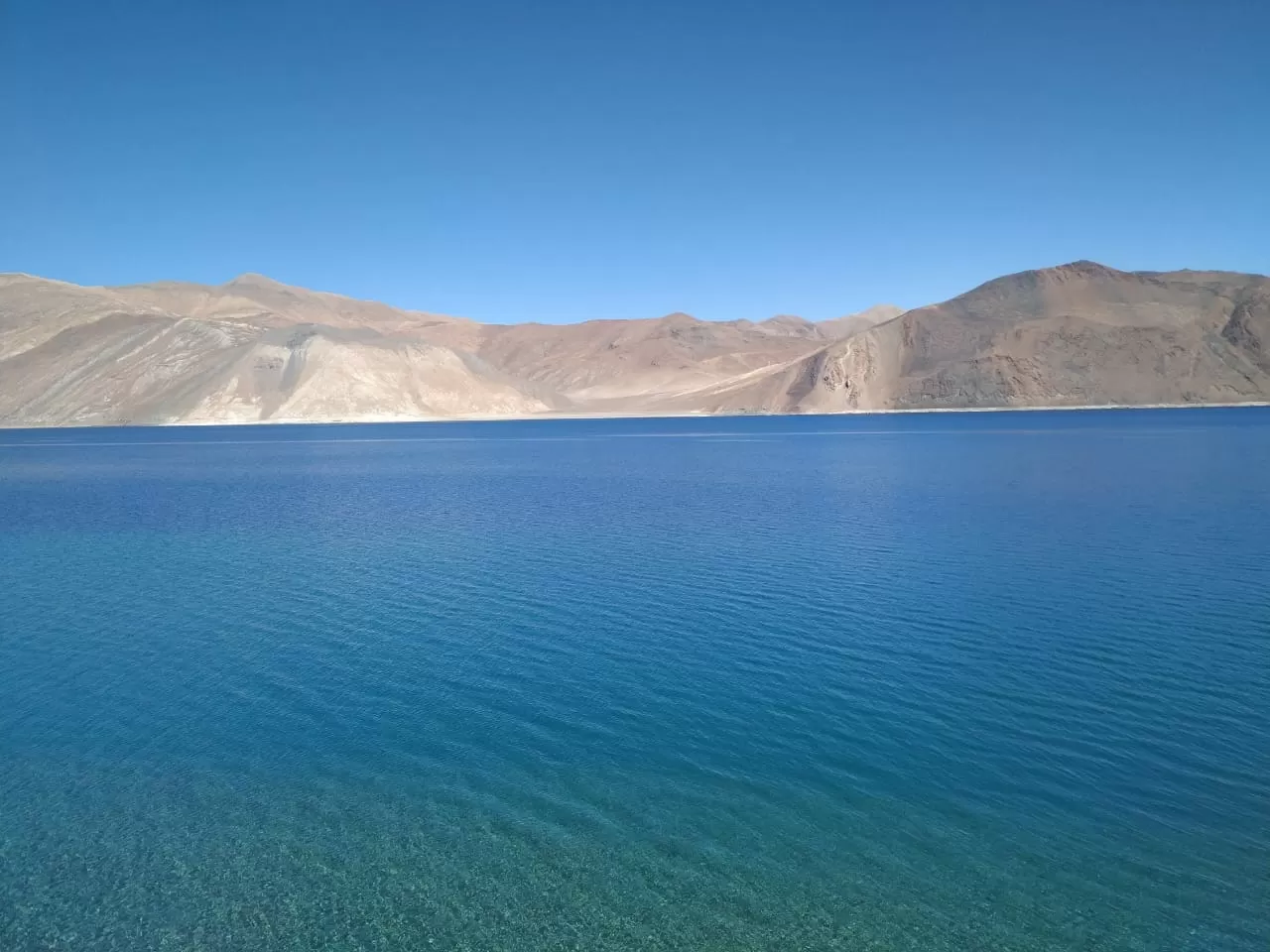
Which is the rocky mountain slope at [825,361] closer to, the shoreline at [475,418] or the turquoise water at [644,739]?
the shoreline at [475,418]

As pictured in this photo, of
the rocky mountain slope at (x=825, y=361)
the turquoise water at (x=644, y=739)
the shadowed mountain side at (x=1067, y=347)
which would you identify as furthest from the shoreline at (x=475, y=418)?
the turquoise water at (x=644, y=739)

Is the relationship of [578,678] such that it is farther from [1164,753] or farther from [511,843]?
[1164,753]

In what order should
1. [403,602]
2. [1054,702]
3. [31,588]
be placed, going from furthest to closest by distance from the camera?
[31,588]
[403,602]
[1054,702]

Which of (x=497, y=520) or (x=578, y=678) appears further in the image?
(x=497, y=520)

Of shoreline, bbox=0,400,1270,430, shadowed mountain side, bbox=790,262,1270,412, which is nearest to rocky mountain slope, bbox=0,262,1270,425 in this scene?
shadowed mountain side, bbox=790,262,1270,412

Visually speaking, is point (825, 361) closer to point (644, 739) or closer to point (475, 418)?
point (475, 418)

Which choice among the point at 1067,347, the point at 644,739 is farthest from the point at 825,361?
the point at 644,739

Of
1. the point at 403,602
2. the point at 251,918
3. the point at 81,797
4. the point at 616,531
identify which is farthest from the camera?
the point at 616,531

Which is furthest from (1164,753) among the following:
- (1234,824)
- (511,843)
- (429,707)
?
(429,707)
